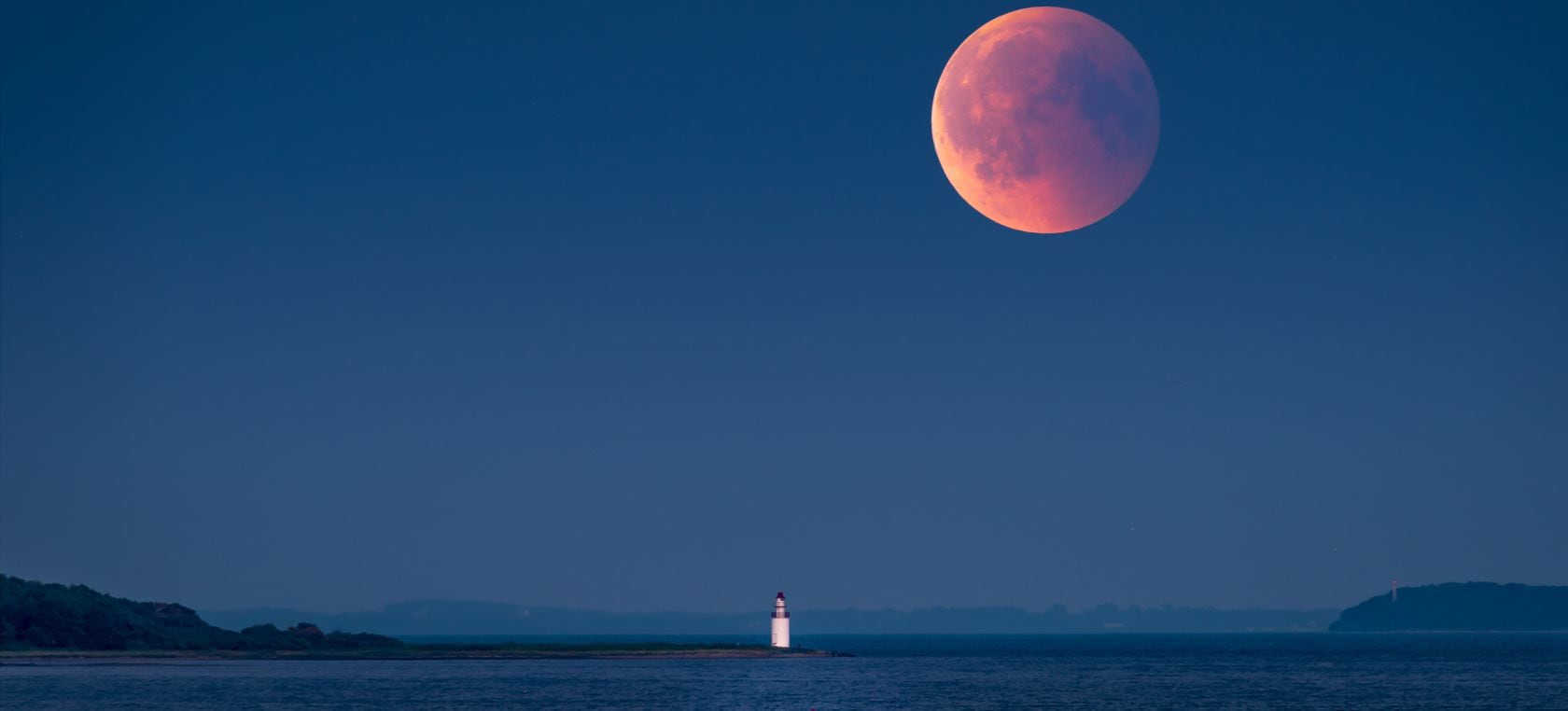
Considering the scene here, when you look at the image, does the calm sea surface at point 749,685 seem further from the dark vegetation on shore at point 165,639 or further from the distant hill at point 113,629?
the distant hill at point 113,629

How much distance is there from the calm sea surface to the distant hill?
50.8 feet

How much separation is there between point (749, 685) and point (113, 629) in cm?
7460

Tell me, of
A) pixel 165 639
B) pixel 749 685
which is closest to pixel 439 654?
pixel 165 639

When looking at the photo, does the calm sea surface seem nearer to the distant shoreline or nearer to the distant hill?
the distant shoreline

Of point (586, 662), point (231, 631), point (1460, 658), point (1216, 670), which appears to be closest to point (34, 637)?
point (231, 631)

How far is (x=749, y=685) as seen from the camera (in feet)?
342

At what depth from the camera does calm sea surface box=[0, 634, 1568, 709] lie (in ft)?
286

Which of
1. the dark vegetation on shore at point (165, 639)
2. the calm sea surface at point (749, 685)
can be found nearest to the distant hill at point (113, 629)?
the dark vegetation on shore at point (165, 639)

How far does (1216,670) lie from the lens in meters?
141

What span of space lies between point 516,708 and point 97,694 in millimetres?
26189

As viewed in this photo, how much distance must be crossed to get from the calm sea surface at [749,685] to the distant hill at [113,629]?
15477 millimetres

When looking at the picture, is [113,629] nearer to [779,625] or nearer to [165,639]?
[165,639]

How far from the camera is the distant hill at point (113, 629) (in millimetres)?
137750

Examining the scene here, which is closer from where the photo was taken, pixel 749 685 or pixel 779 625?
pixel 749 685
